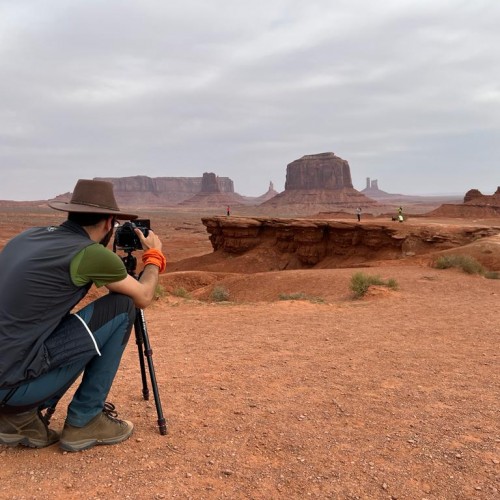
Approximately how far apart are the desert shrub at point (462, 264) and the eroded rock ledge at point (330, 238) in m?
5.21

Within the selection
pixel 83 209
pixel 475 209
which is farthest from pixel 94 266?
pixel 475 209

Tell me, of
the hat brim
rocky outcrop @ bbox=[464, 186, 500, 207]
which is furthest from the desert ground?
rocky outcrop @ bbox=[464, 186, 500, 207]

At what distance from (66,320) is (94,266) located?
407mm

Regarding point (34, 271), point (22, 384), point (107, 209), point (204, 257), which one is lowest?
point (204, 257)

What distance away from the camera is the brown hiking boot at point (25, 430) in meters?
2.60

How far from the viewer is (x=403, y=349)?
225 inches

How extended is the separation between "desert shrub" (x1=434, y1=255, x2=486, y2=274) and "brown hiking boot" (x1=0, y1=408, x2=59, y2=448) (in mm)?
14093

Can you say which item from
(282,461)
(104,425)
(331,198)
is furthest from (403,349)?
(331,198)

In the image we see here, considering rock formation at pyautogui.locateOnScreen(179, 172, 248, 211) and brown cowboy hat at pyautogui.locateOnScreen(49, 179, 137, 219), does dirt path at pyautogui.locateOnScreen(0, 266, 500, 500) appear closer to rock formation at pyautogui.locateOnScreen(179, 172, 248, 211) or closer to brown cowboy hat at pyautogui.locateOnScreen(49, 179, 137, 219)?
brown cowboy hat at pyautogui.locateOnScreen(49, 179, 137, 219)

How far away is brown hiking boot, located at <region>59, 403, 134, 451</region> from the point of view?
2709mm

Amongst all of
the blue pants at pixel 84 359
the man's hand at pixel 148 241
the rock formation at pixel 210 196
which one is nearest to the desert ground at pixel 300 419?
the blue pants at pixel 84 359

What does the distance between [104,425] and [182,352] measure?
2.78m

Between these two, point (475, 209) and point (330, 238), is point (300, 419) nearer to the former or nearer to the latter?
point (330, 238)

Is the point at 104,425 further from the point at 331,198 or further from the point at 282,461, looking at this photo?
the point at 331,198
